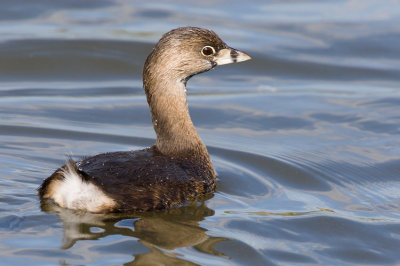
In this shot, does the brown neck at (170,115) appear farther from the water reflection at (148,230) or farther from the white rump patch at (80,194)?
the white rump patch at (80,194)

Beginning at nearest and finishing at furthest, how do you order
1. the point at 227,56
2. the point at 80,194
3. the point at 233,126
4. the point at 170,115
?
the point at 80,194 < the point at 170,115 < the point at 227,56 < the point at 233,126

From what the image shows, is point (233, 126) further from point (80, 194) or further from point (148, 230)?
point (80, 194)

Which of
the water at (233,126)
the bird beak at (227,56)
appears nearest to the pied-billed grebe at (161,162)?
the bird beak at (227,56)

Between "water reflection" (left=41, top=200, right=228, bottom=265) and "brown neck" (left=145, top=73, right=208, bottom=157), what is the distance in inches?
33.1

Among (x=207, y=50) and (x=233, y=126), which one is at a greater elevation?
(x=207, y=50)

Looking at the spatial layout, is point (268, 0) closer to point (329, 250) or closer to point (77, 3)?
point (77, 3)

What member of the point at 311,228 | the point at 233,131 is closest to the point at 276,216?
the point at 311,228

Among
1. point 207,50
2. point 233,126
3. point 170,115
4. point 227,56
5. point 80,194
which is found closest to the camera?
point 80,194

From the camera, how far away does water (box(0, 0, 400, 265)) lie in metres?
6.28

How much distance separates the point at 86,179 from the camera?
20.9 feet

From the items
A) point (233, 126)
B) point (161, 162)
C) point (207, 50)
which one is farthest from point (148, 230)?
point (233, 126)

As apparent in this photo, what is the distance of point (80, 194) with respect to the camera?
21.0 feet

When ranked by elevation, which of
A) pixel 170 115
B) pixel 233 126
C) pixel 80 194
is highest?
pixel 170 115

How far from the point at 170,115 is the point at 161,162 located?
70 centimetres
